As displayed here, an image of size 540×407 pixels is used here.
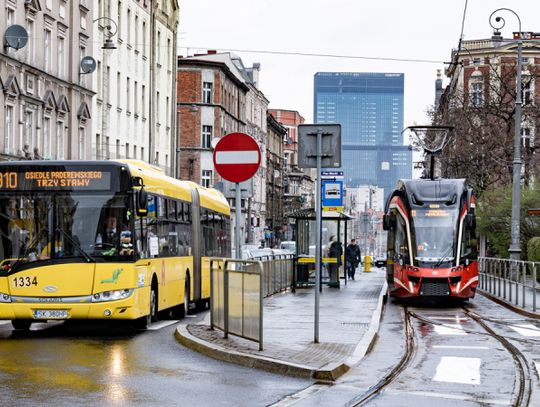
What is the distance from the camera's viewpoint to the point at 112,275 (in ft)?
59.4

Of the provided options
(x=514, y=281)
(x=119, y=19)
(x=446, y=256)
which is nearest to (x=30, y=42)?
(x=119, y=19)

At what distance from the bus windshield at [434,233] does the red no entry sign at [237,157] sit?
1424 cm

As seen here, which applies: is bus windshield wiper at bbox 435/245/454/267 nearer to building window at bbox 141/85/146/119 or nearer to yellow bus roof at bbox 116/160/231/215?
yellow bus roof at bbox 116/160/231/215

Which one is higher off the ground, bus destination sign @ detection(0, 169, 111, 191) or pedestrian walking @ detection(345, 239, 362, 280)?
bus destination sign @ detection(0, 169, 111, 191)

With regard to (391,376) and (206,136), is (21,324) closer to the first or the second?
(391,376)

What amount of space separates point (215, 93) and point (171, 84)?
18437mm

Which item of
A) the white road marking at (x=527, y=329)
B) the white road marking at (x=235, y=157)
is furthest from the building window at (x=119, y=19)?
the white road marking at (x=235, y=157)

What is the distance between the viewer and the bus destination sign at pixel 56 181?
18281mm

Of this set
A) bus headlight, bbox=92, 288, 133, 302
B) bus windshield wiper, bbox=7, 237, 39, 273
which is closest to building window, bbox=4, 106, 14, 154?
bus windshield wiper, bbox=7, 237, 39, 273

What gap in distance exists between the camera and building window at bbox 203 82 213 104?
91.9 m

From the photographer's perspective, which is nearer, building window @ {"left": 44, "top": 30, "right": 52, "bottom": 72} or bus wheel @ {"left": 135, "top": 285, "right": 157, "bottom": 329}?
bus wheel @ {"left": 135, "top": 285, "right": 157, "bottom": 329}

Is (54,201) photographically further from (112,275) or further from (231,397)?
(231,397)

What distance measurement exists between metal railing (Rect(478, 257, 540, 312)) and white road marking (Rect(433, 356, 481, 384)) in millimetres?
10996

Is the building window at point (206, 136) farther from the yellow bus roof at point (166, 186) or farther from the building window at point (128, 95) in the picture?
the yellow bus roof at point (166, 186)
